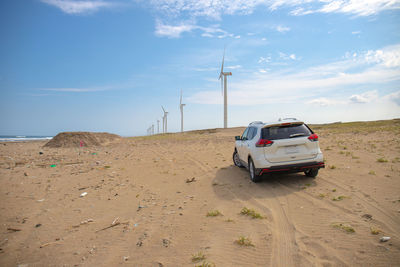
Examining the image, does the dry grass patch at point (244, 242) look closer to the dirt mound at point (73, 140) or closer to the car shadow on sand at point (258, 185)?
the car shadow on sand at point (258, 185)

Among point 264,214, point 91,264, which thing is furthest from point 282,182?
point 91,264

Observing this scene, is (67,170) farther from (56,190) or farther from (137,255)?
(137,255)

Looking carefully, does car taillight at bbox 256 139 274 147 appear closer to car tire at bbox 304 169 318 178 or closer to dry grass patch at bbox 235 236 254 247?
car tire at bbox 304 169 318 178

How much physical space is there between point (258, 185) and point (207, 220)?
293cm

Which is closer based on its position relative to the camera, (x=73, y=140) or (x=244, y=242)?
(x=244, y=242)

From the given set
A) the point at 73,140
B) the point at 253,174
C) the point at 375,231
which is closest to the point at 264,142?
the point at 253,174

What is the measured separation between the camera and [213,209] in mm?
5688

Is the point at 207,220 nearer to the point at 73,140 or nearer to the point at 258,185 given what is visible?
the point at 258,185

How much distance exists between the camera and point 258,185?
741 centimetres

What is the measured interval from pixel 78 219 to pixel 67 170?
21.5 ft

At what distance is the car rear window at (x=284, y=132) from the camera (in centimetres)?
699

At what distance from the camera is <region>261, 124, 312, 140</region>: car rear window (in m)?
6.99

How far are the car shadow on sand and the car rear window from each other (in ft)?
4.44

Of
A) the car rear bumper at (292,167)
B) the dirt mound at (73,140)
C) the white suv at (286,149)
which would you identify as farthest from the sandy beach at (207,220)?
the dirt mound at (73,140)
